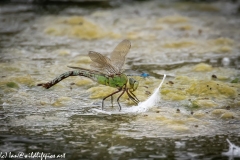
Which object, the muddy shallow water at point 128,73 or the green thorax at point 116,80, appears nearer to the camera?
the muddy shallow water at point 128,73

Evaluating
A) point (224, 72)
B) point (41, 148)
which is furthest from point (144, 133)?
point (224, 72)

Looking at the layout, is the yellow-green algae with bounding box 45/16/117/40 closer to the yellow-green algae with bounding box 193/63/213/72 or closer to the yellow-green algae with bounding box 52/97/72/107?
the yellow-green algae with bounding box 193/63/213/72

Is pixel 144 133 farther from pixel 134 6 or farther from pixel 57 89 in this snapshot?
pixel 134 6

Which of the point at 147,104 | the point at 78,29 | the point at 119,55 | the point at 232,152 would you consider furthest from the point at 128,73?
the point at 232,152

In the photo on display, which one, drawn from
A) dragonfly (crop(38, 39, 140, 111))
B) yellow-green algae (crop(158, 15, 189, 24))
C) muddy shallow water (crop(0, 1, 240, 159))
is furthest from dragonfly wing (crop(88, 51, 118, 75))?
yellow-green algae (crop(158, 15, 189, 24))

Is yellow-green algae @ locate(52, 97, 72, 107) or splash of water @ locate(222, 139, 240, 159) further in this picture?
yellow-green algae @ locate(52, 97, 72, 107)

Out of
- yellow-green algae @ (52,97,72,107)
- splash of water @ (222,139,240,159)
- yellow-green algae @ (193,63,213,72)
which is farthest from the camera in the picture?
yellow-green algae @ (193,63,213,72)

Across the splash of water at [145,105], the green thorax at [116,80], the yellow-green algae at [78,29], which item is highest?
the yellow-green algae at [78,29]

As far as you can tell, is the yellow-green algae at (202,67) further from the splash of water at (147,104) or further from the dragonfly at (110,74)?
the dragonfly at (110,74)

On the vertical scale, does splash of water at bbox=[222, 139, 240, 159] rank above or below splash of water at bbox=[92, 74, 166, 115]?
below

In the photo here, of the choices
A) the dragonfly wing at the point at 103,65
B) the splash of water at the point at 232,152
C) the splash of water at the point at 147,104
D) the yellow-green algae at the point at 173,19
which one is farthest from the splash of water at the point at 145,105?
the yellow-green algae at the point at 173,19
